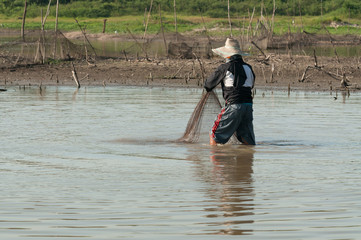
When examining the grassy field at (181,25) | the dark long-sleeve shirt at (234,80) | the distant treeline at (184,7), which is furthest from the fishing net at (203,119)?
the distant treeline at (184,7)

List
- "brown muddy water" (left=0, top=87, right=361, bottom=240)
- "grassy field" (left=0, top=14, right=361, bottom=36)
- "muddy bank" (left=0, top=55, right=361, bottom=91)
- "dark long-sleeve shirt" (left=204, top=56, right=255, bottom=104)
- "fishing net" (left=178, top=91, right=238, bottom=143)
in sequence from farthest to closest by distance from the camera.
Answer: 1. "grassy field" (left=0, top=14, right=361, bottom=36)
2. "muddy bank" (left=0, top=55, right=361, bottom=91)
3. "fishing net" (left=178, top=91, right=238, bottom=143)
4. "dark long-sleeve shirt" (left=204, top=56, right=255, bottom=104)
5. "brown muddy water" (left=0, top=87, right=361, bottom=240)

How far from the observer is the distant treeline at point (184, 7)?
53.9 m

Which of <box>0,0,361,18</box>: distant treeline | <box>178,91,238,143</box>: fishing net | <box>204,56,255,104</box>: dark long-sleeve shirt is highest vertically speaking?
<box>0,0,361,18</box>: distant treeline

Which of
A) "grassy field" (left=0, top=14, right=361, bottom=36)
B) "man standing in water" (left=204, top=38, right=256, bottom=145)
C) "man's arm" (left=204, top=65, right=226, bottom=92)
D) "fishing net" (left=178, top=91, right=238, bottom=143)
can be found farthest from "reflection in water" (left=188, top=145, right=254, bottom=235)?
"grassy field" (left=0, top=14, right=361, bottom=36)

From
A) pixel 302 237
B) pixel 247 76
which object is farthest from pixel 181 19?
pixel 302 237

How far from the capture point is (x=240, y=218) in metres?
4.83

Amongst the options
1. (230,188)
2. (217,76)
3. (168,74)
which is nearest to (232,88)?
(217,76)

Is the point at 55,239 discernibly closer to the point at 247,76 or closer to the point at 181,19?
the point at 247,76

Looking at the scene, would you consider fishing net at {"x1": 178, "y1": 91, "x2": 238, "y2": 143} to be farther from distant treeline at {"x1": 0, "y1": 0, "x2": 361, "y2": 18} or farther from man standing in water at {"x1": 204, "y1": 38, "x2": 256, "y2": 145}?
distant treeline at {"x1": 0, "y1": 0, "x2": 361, "y2": 18}

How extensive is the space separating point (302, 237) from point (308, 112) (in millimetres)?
7716

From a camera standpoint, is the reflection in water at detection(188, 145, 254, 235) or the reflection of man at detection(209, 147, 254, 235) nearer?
the reflection in water at detection(188, 145, 254, 235)

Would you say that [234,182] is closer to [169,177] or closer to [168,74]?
[169,177]

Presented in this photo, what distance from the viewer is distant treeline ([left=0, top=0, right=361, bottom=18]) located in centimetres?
5391

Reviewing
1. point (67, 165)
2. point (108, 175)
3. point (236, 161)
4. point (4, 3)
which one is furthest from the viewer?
point (4, 3)
